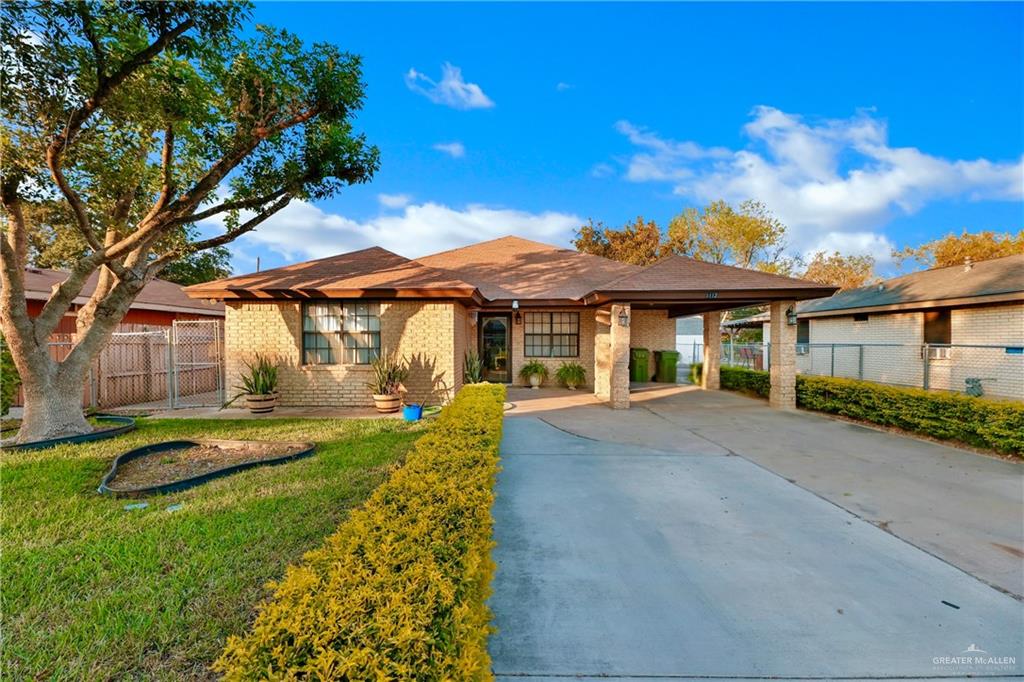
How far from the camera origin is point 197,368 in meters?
12.4

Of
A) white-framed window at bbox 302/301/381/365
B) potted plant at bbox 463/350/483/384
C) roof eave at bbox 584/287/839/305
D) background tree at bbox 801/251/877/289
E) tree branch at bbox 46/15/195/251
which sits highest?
background tree at bbox 801/251/877/289

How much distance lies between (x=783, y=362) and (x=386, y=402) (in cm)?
907

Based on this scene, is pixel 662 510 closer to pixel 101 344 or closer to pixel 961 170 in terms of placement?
pixel 101 344

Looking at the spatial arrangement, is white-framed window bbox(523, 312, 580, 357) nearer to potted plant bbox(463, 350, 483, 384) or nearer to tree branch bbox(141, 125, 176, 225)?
potted plant bbox(463, 350, 483, 384)

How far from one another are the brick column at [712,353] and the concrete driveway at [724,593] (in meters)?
9.41

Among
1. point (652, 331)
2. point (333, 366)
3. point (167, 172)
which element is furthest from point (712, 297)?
point (167, 172)

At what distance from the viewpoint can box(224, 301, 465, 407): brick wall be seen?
10.0m

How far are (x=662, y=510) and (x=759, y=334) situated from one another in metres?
33.9

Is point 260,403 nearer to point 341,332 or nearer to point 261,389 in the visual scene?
point 261,389

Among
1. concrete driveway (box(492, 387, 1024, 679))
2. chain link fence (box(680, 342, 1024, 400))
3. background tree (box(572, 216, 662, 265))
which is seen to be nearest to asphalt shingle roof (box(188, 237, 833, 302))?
chain link fence (box(680, 342, 1024, 400))

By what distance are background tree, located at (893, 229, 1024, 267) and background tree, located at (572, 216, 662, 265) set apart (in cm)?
1774

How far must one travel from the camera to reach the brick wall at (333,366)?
10000 millimetres

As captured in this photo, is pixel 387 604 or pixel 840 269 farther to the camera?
pixel 840 269

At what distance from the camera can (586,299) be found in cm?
1115
